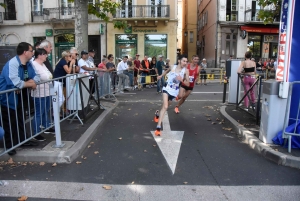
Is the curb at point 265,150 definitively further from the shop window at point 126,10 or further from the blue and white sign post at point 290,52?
the shop window at point 126,10

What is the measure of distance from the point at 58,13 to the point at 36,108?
2259 centimetres

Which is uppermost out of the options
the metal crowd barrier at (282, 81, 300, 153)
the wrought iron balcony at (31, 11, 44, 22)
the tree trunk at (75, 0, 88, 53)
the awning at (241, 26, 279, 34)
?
the wrought iron balcony at (31, 11, 44, 22)

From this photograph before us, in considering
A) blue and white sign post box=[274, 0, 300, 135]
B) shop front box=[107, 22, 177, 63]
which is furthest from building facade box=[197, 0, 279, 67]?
blue and white sign post box=[274, 0, 300, 135]

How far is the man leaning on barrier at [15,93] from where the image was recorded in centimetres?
434

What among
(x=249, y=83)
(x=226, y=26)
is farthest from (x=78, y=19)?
(x=226, y=26)

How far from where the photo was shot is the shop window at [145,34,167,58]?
25500 mm

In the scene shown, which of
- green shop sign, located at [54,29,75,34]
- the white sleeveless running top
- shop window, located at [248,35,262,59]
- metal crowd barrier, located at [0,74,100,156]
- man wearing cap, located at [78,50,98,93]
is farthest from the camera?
shop window, located at [248,35,262,59]

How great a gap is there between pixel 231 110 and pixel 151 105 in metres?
2.77

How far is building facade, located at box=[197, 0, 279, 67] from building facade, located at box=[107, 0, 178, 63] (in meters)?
4.53

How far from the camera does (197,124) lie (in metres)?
7.11

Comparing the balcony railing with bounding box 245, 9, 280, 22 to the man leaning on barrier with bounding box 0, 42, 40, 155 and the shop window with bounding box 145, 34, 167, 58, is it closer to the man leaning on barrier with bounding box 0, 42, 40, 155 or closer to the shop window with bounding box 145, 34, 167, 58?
the shop window with bounding box 145, 34, 167, 58

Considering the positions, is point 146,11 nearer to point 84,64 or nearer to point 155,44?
point 155,44

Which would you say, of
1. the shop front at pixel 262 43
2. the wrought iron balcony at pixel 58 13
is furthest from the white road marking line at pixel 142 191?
the shop front at pixel 262 43

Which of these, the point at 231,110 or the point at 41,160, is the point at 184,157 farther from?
the point at 231,110
